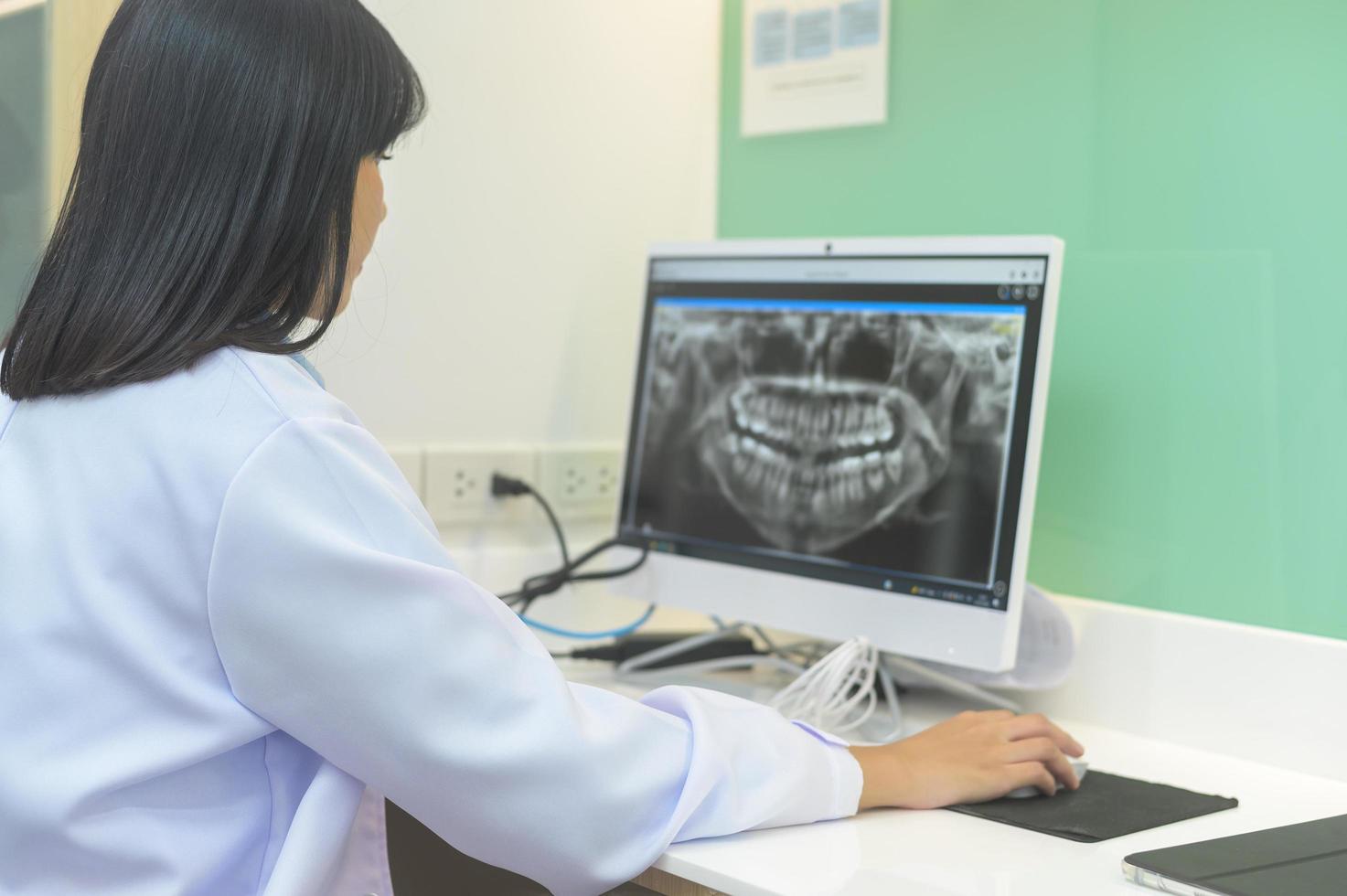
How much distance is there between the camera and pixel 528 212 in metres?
1.65

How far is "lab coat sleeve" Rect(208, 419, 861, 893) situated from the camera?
775mm

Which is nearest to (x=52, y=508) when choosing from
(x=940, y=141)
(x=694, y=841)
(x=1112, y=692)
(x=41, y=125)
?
(x=694, y=841)

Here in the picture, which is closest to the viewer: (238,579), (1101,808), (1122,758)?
(238,579)

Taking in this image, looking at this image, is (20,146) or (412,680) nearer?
(412,680)

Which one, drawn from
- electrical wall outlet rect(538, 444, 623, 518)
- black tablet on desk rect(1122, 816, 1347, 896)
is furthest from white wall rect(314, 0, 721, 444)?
black tablet on desk rect(1122, 816, 1347, 896)

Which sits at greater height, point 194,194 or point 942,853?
point 194,194

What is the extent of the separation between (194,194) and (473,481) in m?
0.77

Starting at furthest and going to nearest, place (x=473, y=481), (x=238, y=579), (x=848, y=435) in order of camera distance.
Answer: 1. (x=473, y=481)
2. (x=848, y=435)
3. (x=238, y=579)

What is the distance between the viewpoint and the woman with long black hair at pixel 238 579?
2.57 ft

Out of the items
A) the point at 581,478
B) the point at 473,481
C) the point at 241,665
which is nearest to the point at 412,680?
the point at 241,665

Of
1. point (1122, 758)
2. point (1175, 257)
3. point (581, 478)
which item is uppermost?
point (1175, 257)

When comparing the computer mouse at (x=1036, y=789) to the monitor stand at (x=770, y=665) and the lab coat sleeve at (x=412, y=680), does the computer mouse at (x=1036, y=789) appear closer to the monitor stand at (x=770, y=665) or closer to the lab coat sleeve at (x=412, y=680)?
the monitor stand at (x=770, y=665)

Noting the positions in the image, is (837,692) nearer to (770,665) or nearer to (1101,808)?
(770,665)

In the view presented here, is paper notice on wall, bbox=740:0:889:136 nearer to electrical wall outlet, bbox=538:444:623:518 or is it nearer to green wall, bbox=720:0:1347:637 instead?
green wall, bbox=720:0:1347:637
